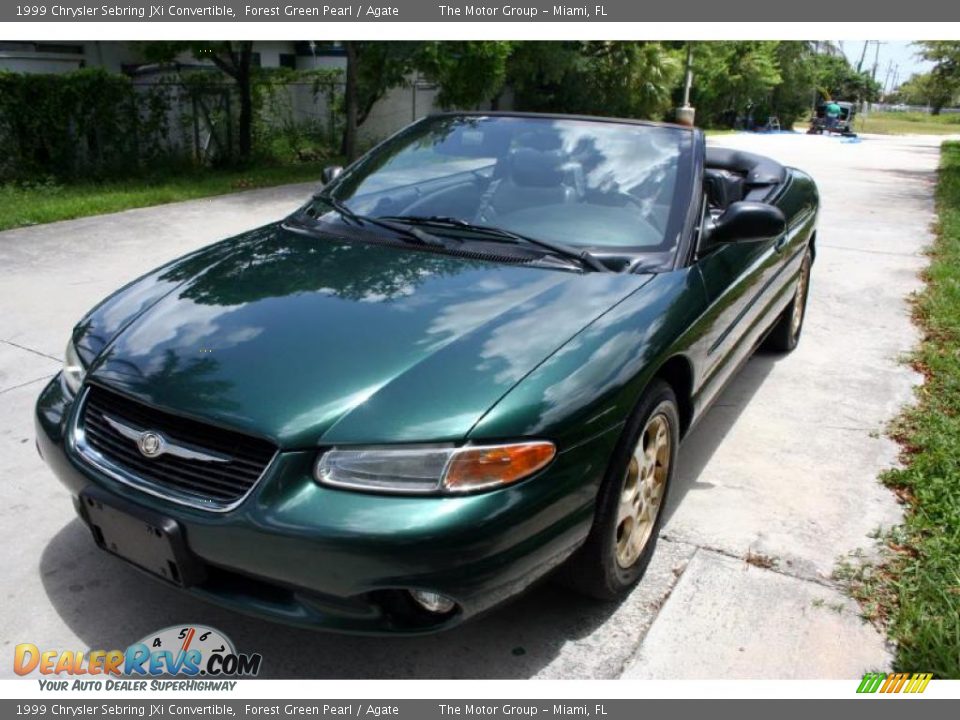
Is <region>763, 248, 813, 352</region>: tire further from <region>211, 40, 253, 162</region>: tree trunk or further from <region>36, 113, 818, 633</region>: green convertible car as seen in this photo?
<region>211, 40, 253, 162</region>: tree trunk

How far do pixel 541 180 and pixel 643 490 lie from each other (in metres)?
1.38

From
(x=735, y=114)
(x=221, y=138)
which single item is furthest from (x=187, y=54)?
(x=735, y=114)

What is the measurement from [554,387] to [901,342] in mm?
4133

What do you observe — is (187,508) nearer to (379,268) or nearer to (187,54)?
(379,268)

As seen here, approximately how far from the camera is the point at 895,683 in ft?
7.95

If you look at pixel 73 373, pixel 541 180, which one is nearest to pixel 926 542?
pixel 541 180

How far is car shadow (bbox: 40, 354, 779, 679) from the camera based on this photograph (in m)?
2.43

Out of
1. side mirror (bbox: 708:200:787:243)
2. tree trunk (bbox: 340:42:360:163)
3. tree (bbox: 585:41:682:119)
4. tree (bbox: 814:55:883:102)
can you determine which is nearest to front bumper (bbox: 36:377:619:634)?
side mirror (bbox: 708:200:787:243)

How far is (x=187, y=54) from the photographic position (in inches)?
682

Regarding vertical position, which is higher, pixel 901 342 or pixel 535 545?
pixel 535 545

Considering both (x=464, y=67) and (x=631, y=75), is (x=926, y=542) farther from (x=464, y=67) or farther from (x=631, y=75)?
(x=631, y=75)

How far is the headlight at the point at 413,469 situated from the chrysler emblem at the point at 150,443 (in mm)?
476

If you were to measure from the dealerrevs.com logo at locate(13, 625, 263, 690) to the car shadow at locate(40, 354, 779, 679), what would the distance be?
42mm

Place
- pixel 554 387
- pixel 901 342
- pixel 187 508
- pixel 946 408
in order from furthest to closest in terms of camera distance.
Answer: pixel 901 342 < pixel 946 408 < pixel 554 387 < pixel 187 508
